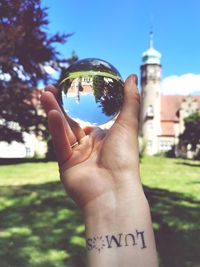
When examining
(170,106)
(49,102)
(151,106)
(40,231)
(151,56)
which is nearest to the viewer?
(49,102)

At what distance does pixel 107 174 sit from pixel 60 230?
545 cm

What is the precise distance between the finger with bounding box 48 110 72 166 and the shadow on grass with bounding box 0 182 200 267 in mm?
3887

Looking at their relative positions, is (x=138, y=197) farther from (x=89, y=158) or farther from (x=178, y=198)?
(x=178, y=198)

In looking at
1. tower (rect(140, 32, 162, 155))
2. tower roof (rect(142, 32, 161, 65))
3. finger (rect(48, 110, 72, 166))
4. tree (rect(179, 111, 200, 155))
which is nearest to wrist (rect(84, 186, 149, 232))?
finger (rect(48, 110, 72, 166))

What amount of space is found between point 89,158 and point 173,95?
64.4 meters

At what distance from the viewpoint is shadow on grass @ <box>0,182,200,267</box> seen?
631 centimetres

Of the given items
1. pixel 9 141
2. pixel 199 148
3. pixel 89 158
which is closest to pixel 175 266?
pixel 89 158

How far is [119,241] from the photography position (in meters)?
2.27

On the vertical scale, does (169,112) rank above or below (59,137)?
above

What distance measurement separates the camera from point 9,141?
84.6 ft

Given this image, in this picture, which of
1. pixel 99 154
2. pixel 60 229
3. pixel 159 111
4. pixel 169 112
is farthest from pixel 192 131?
pixel 99 154

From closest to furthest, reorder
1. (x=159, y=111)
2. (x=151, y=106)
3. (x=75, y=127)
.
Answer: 1. (x=75, y=127)
2. (x=159, y=111)
3. (x=151, y=106)

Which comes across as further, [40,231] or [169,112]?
[169,112]

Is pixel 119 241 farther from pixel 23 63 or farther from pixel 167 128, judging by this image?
pixel 167 128
